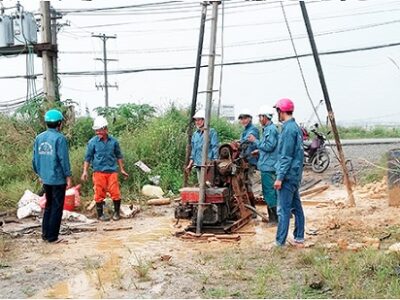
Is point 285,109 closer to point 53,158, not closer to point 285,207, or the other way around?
point 285,207

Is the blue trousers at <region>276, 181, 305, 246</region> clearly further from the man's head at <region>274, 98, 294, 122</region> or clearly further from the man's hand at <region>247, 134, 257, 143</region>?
the man's hand at <region>247, 134, 257, 143</region>

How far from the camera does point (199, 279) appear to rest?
5555 millimetres

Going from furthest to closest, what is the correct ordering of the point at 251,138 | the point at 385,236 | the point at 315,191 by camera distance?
the point at 315,191 < the point at 251,138 < the point at 385,236

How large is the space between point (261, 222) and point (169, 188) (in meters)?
4.11

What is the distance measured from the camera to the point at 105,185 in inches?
370

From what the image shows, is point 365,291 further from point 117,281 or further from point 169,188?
point 169,188

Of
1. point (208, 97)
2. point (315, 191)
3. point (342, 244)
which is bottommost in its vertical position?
point (315, 191)

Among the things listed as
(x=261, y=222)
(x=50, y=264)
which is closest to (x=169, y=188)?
(x=261, y=222)

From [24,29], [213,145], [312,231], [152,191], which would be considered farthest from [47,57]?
[312,231]

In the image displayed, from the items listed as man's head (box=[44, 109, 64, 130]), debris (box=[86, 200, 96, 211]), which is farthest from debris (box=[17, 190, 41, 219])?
man's head (box=[44, 109, 64, 130])

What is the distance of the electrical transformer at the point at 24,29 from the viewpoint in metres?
14.6

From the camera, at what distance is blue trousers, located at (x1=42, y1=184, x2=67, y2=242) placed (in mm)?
7652

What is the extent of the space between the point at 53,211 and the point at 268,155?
312 cm

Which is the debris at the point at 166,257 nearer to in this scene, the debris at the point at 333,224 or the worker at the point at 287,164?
the worker at the point at 287,164
